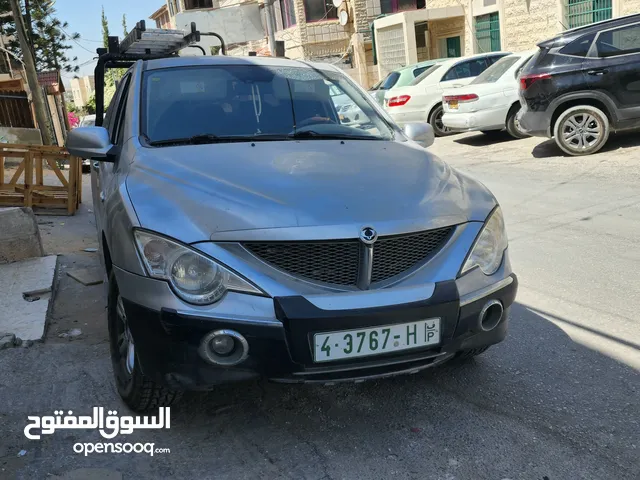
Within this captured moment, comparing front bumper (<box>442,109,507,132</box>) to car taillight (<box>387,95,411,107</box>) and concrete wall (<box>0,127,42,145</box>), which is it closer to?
car taillight (<box>387,95,411,107</box>)

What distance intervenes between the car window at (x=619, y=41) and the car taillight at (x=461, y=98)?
9.94 ft

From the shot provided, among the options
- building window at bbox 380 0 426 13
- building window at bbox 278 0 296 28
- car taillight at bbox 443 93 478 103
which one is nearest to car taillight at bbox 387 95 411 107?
car taillight at bbox 443 93 478 103

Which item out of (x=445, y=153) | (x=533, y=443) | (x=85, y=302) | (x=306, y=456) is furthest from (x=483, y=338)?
(x=445, y=153)

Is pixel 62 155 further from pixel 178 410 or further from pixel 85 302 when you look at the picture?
pixel 178 410

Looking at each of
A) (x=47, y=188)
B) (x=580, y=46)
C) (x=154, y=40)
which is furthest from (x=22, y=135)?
(x=580, y=46)

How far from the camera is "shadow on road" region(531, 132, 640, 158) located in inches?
399

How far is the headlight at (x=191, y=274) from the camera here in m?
2.52

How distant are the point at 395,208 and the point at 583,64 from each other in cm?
814

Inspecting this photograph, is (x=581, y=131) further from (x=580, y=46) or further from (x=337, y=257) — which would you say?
(x=337, y=257)

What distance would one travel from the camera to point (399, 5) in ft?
108

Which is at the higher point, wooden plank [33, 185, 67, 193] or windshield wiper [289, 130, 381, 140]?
windshield wiper [289, 130, 381, 140]

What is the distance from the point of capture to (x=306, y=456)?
2736 millimetres

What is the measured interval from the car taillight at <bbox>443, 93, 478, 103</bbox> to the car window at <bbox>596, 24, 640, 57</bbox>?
9.94 feet

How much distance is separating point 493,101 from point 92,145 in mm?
10142
